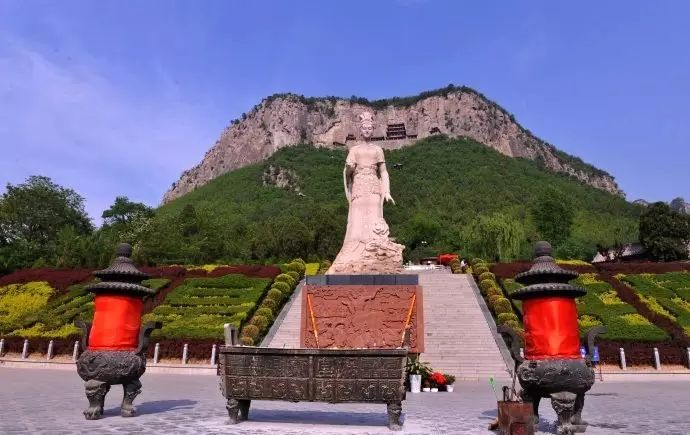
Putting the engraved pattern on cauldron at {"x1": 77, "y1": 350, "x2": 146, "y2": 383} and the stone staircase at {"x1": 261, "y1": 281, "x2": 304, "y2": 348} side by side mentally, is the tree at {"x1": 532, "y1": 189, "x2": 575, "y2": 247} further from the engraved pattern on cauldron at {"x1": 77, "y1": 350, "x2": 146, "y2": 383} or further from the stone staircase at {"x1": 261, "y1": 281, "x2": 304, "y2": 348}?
the engraved pattern on cauldron at {"x1": 77, "y1": 350, "x2": 146, "y2": 383}

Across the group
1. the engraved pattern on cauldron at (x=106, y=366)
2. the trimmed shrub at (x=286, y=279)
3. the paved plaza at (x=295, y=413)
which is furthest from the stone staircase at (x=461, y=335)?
the engraved pattern on cauldron at (x=106, y=366)

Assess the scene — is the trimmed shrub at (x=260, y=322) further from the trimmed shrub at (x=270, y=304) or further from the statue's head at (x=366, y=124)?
the statue's head at (x=366, y=124)

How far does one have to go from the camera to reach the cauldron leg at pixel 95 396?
21.2 feet

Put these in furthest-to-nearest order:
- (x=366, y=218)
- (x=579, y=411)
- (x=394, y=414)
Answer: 1. (x=366, y=218)
2. (x=579, y=411)
3. (x=394, y=414)

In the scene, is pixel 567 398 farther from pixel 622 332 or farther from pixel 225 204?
pixel 225 204

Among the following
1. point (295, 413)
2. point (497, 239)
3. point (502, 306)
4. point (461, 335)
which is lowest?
point (295, 413)

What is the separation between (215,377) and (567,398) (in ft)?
34.2

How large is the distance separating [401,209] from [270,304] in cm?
4754

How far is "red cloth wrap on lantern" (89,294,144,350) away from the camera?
6.81m

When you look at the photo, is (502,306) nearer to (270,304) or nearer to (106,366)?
(270,304)

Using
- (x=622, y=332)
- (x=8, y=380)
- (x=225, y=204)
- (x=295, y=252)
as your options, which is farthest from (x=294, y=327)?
(x=225, y=204)

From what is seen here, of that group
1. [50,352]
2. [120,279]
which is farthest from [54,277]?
[120,279]

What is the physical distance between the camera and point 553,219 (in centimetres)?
4916

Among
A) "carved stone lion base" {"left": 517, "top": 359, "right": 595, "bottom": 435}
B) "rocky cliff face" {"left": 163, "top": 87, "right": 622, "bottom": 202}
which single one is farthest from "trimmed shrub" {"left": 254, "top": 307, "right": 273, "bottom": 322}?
"rocky cliff face" {"left": 163, "top": 87, "right": 622, "bottom": 202}
